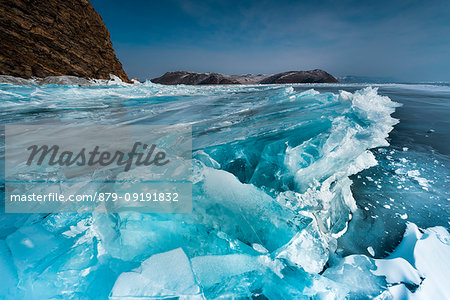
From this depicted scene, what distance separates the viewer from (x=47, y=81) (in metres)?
11.9

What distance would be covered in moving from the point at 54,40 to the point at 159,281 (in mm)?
20204

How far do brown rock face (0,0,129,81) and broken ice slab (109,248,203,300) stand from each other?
55.9 ft

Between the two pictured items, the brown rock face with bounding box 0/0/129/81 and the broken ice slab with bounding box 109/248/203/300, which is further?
the brown rock face with bounding box 0/0/129/81

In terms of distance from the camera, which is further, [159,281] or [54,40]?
[54,40]

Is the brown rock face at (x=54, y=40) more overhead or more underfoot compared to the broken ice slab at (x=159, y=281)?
more overhead

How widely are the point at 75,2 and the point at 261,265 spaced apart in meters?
24.4

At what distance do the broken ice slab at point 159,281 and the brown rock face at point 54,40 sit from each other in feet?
55.9

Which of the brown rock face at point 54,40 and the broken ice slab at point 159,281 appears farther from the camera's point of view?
the brown rock face at point 54,40

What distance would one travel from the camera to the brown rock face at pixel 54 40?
11.3m

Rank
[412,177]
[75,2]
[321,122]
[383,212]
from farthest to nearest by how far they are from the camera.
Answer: [75,2] → [321,122] → [412,177] → [383,212]

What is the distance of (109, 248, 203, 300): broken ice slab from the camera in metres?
0.66

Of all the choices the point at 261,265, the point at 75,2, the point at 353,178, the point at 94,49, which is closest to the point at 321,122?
the point at 353,178

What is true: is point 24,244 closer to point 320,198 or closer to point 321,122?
point 320,198

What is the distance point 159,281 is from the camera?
701 mm
